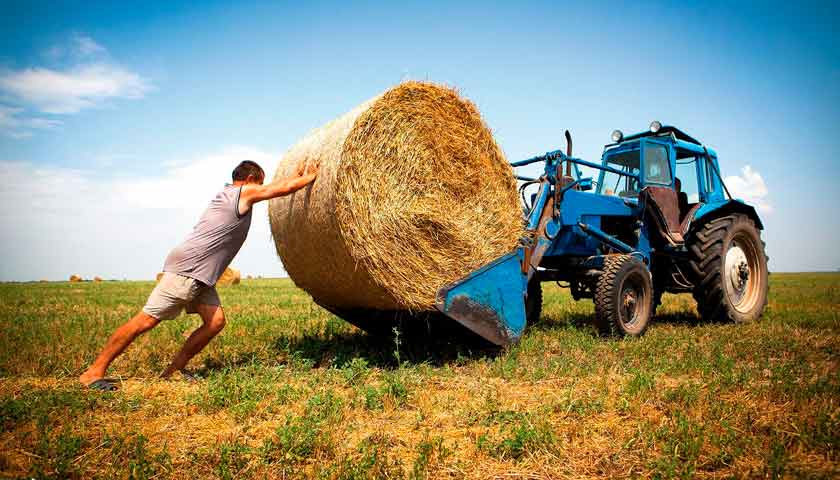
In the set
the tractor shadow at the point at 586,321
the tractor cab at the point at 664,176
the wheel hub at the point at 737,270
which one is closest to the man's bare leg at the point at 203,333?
the tractor shadow at the point at 586,321

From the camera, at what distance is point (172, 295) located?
4.68m

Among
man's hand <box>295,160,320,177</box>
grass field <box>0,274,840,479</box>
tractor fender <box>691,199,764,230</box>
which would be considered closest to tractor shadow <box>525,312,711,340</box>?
grass field <box>0,274,840,479</box>

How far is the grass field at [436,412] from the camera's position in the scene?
294 centimetres

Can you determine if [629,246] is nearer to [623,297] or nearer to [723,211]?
[623,297]

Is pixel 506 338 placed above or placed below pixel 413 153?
below

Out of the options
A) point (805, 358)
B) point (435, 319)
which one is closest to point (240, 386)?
point (435, 319)

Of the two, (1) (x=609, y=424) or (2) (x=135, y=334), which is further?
(2) (x=135, y=334)

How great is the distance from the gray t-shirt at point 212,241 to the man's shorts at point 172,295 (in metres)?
0.07

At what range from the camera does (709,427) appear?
337 centimetres

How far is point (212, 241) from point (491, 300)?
2.63 metres

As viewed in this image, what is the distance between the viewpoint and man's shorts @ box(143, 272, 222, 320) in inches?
182

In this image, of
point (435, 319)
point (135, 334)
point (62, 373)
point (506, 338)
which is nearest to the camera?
point (135, 334)

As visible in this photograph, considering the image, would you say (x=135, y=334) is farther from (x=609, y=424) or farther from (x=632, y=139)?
(x=632, y=139)

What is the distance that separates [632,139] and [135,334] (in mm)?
7326
